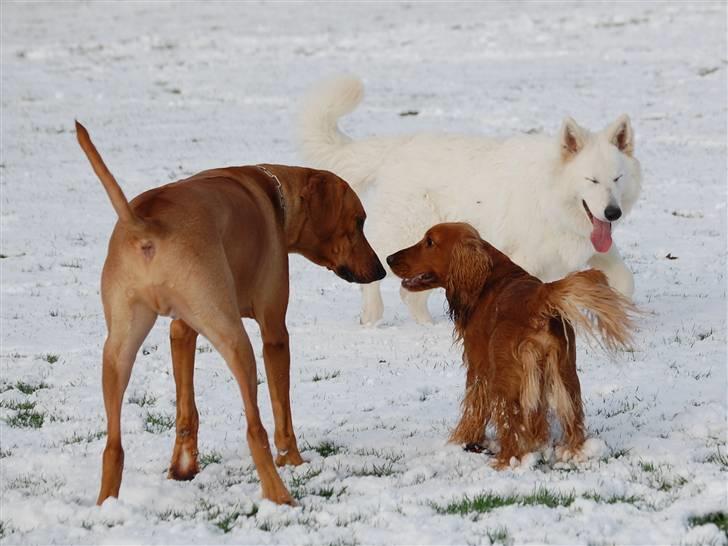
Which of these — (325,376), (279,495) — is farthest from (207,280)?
(325,376)

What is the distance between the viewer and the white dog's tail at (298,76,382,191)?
8.81 m

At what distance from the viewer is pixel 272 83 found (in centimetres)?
2178

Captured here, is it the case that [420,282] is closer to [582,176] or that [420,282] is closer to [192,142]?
[582,176]

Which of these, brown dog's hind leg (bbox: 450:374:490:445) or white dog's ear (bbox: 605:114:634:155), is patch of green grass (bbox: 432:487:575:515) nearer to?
brown dog's hind leg (bbox: 450:374:490:445)

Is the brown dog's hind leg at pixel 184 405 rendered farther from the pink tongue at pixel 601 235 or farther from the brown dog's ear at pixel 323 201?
the pink tongue at pixel 601 235

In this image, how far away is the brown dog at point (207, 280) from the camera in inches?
170

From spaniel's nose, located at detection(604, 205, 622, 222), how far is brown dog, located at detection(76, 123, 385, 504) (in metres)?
2.99

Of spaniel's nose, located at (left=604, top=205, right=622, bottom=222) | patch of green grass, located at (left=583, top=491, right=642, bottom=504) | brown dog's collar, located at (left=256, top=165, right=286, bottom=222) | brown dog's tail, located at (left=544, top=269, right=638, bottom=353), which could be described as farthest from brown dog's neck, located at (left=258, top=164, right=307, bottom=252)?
spaniel's nose, located at (left=604, top=205, right=622, bottom=222)

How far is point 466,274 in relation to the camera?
543 centimetres

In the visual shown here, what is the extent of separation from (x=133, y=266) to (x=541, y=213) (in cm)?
462

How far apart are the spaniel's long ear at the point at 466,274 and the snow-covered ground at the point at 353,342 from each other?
2.47 feet

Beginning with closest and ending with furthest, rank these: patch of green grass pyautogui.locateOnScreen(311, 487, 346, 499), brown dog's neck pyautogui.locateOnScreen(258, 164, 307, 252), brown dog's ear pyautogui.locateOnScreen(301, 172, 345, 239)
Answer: patch of green grass pyautogui.locateOnScreen(311, 487, 346, 499) → brown dog's neck pyautogui.locateOnScreen(258, 164, 307, 252) → brown dog's ear pyautogui.locateOnScreen(301, 172, 345, 239)

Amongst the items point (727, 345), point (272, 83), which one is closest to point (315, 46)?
point (272, 83)

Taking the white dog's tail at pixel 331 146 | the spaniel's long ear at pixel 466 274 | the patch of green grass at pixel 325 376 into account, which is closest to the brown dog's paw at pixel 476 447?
the spaniel's long ear at pixel 466 274
